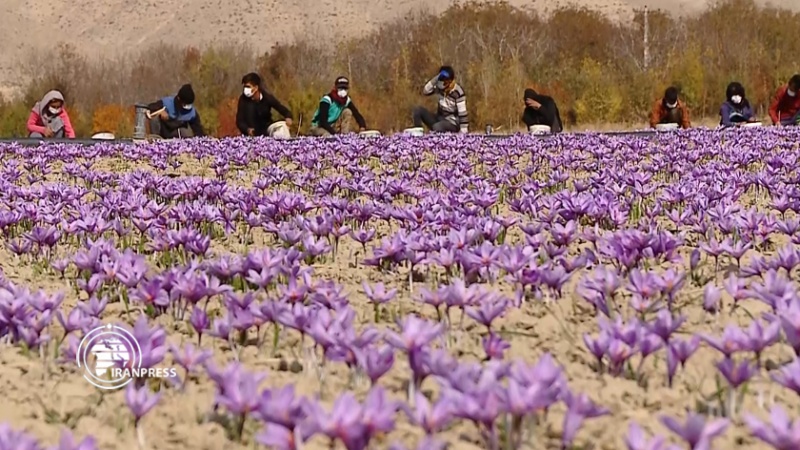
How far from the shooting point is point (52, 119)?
17.9 m

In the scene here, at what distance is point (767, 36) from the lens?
43.8 m

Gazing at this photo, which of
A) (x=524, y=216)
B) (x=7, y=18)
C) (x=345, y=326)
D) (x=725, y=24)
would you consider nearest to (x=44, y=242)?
(x=345, y=326)

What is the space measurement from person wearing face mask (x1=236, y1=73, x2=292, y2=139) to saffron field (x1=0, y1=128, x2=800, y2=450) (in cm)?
1047

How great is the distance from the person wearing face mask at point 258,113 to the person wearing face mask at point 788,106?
33.3ft

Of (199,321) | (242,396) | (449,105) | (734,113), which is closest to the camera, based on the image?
(242,396)

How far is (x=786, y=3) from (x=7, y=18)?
115m

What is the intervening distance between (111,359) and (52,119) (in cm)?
1649

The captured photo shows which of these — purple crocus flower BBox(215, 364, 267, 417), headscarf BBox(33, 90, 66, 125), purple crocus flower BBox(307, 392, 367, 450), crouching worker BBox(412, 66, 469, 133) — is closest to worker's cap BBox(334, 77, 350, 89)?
crouching worker BBox(412, 66, 469, 133)

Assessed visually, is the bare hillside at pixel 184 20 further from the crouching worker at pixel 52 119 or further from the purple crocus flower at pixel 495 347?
the purple crocus flower at pixel 495 347

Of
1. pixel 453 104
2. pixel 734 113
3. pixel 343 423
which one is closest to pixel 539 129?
pixel 453 104

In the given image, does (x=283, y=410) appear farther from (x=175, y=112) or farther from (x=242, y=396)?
(x=175, y=112)

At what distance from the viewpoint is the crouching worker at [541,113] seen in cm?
1789

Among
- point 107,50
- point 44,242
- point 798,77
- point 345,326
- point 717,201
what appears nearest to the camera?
point 345,326

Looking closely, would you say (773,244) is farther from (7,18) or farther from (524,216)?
(7,18)
